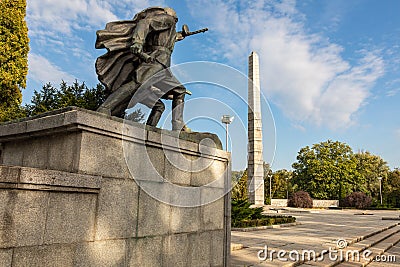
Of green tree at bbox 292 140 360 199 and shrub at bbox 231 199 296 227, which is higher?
green tree at bbox 292 140 360 199

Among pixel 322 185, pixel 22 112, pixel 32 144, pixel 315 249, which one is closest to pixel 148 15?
pixel 32 144

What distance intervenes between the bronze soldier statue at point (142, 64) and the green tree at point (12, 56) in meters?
14.7

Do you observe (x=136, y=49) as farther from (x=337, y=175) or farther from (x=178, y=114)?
(x=337, y=175)

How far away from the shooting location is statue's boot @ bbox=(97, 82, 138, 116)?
381 cm

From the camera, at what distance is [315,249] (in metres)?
6.91

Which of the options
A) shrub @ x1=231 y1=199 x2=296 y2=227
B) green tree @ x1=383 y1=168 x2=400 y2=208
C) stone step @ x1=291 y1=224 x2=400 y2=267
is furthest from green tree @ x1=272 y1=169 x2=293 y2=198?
stone step @ x1=291 y1=224 x2=400 y2=267

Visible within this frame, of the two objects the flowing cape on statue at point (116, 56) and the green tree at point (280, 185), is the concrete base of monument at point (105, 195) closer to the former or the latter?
the flowing cape on statue at point (116, 56)

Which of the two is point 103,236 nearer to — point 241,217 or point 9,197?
point 9,197

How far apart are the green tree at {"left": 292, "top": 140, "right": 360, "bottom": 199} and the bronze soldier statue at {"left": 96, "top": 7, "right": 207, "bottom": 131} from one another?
48256 mm

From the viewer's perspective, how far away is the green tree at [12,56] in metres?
15.9

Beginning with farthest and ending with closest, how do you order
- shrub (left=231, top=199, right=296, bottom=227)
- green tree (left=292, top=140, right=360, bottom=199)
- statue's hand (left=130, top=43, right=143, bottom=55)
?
green tree (left=292, top=140, right=360, bottom=199) → shrub (left=231, top=199, right=296, bottom=227) → statue's hand (left=130, top=43, right=143, bottom=55)

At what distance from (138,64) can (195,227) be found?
7.58 ft

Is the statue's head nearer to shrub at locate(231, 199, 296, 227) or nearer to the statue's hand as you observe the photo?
the statue's hand

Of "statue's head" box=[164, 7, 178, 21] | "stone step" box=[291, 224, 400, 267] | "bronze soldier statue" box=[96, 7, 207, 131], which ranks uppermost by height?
"statue's head" box=[164, 7, 178, 21]
